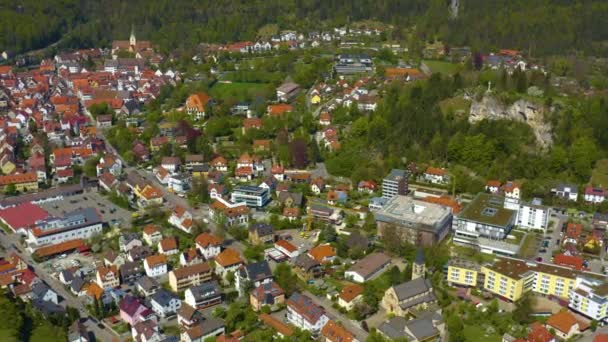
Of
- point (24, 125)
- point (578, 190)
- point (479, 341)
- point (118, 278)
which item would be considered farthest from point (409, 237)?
point (24, 125)

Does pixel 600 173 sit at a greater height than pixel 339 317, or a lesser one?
greater

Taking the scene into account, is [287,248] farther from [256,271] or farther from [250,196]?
[250,196]

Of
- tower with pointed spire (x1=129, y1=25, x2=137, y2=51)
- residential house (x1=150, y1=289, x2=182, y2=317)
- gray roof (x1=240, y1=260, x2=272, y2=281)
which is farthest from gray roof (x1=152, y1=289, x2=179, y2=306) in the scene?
tower with pointed spire (x1=129, y1=25, x2=137, y2=51)

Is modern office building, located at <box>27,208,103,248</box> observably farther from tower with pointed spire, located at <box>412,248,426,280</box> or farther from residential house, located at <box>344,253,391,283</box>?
tower with pointed spire, located at <box>412,248,426,280</box>

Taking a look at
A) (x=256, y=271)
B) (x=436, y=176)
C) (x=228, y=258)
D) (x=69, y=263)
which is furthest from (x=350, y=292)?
(x=436, y=176)

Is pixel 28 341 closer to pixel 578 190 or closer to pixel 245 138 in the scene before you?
pixel 245 138

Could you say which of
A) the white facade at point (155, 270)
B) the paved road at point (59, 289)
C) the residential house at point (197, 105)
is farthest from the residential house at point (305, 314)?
the residential house at point (197, 105)
